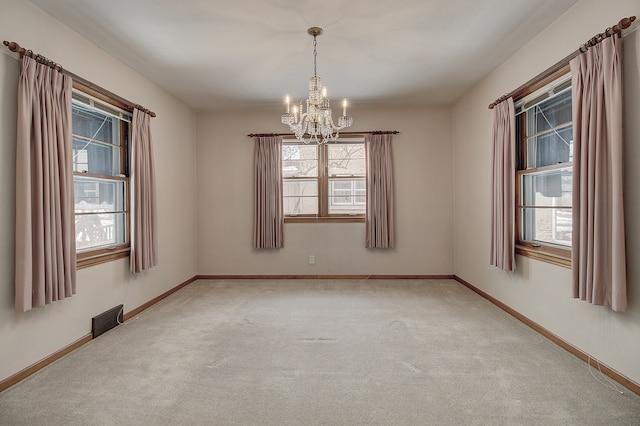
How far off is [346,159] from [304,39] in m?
2.37

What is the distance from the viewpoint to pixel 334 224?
5.19 metres

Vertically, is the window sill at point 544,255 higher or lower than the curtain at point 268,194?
lower

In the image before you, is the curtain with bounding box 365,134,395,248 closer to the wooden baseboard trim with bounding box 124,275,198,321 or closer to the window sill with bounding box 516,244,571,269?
the window sill with bounding box 516,244,571,269

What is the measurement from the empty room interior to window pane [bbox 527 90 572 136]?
2cm

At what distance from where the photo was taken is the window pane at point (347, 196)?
5.18 meters

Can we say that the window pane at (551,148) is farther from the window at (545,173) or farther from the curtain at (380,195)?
the curtain at (380,195)

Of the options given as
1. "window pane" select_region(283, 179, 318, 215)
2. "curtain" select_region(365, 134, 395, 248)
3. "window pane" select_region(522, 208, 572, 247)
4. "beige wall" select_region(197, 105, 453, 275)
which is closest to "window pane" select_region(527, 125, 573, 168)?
"window pane" select_region(522, 208, 572, 247)

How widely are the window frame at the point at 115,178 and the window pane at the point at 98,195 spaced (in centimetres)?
5

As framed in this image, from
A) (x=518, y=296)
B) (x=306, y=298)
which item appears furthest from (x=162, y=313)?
(x=518, y=296)

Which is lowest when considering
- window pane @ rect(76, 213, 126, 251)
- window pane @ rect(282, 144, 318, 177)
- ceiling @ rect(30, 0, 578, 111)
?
window pane @ rect(76, 213, 126, 251)

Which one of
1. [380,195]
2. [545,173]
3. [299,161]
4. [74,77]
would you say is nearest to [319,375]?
[545,173]

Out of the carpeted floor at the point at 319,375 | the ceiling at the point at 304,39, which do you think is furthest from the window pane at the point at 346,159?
the carpeted floor at the point at 319,375

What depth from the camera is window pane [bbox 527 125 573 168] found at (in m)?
2.76

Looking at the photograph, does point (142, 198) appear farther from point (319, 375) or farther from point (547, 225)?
point (547, 225)
